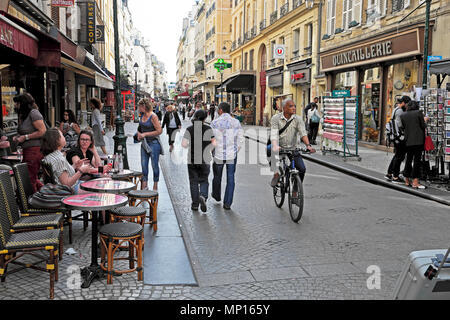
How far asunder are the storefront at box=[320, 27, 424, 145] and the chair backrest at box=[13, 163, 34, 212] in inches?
475

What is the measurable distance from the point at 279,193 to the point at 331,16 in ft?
52.0

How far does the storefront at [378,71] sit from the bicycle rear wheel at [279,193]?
8045mm

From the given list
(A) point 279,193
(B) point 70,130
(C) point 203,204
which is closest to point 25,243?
(C) point 203,204

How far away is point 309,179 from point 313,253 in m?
5.66

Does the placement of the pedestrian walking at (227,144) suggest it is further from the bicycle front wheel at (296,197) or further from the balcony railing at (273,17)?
the balcony railing at (273,17)

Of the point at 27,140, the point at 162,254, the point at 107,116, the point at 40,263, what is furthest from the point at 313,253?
the point at 107,116

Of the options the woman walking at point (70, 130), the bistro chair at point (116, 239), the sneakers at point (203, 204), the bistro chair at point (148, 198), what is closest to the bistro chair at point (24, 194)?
the bistro chair at point (116, 239)

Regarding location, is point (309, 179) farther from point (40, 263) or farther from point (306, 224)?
point (40, 263)

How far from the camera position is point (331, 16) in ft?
69.6

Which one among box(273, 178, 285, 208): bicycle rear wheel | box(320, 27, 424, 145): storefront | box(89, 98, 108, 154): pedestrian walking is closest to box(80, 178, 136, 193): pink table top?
box(273, 178, 285, 208): bicycle rear wheel

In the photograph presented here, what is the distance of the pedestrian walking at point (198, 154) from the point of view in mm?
7266

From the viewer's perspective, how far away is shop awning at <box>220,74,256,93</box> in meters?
35.4

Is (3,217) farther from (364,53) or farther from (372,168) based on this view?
(364,53)

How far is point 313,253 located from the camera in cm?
527
